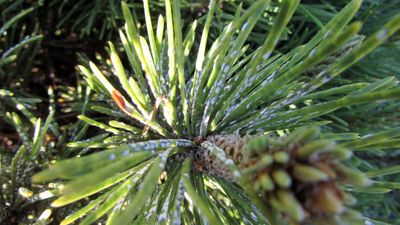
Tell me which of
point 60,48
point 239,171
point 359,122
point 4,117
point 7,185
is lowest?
point 359,122

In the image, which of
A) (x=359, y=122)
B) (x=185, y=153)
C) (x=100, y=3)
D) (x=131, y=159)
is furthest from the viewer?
(x=359, y=122)

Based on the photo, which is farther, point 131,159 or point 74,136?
point 74,136

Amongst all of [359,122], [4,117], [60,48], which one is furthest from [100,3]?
[359,122]

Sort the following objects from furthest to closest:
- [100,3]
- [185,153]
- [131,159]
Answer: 1. [100,3]
2. [185,153]
3. [131,159]

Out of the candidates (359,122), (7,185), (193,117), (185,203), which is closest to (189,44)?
(193,117)

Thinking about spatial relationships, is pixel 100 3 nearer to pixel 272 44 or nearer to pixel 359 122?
pixel 272 44

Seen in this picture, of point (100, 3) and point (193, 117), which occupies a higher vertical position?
point (100, 3)

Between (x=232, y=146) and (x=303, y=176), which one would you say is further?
(x=232, y=146)

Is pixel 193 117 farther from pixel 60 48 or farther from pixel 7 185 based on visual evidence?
pixel 60 48
